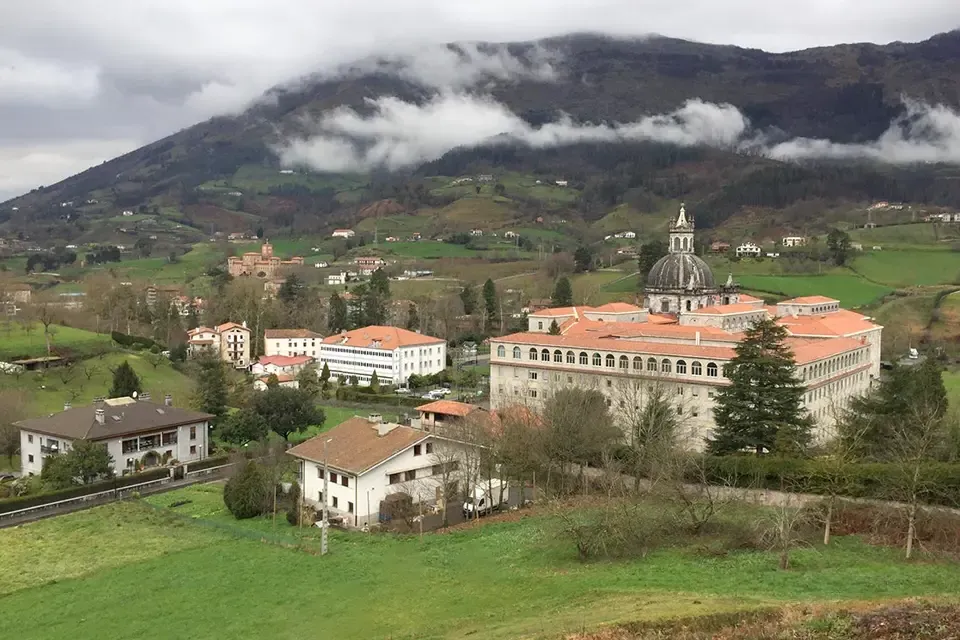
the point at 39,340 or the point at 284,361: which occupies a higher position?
the point at 39,340

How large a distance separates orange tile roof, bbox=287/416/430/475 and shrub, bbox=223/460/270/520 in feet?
7.59

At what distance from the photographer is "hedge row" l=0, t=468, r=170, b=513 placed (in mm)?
36562

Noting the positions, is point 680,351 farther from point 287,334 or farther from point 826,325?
point 287,334

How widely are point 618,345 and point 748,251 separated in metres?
83.2

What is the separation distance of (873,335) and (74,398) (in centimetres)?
5830

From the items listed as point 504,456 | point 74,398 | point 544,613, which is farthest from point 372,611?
point 74,398

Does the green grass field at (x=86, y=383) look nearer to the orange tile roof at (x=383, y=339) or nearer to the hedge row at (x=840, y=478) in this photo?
the orange tile roof at (x=383, y=339)

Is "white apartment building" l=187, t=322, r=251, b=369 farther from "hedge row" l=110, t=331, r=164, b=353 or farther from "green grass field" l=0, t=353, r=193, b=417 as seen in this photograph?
"green grass field" l=0, t=353, r=193, b=417

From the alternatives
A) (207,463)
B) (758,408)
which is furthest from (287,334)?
(758,408)

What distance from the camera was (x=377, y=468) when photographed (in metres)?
33.7

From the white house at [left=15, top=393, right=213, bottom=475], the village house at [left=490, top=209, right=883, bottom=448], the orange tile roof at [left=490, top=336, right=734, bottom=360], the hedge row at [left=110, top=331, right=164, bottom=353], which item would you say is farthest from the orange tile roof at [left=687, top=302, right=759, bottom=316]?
the hedge row at [left=110, top=331, right=164, bottom=353]

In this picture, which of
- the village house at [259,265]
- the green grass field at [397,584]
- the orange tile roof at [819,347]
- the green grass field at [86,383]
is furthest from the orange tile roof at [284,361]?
the village house at [259,265]

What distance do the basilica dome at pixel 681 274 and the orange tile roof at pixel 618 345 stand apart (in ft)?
65.0

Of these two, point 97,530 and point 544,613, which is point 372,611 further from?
point 97,530
